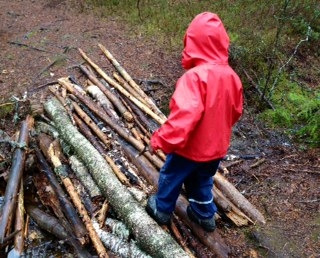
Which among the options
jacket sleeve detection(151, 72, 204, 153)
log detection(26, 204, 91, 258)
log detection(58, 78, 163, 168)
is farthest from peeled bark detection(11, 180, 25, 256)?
jacket sleeve detection(151, 72, 204, 153)

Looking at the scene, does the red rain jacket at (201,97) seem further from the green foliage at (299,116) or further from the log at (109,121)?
the green foliage at (299,116)

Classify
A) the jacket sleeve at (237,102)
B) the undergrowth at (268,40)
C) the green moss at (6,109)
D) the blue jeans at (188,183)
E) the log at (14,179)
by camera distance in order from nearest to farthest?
the jacket sleeve at (237,102)
the blue jeans at (188,183)
the log at (14,179)
the green moss at (6,109)
the undergrowth at (268,40)

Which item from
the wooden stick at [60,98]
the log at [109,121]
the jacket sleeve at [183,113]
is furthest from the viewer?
the wooden stick at [60,98]

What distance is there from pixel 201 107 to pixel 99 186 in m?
1.82

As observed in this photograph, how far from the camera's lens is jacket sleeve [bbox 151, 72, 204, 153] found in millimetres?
3148

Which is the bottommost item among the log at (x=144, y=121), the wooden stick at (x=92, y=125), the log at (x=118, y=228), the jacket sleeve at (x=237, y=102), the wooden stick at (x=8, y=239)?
the log at (x=118, y=228)

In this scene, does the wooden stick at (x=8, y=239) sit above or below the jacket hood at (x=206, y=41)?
below

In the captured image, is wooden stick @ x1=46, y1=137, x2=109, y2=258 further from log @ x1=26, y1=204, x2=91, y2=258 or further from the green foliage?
the green foliage

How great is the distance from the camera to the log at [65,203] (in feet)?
13.4

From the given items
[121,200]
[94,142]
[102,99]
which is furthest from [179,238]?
[102,99]

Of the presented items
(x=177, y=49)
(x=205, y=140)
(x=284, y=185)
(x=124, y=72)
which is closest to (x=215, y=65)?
(x=205, y=140)

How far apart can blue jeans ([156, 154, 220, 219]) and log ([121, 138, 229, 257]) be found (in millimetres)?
205

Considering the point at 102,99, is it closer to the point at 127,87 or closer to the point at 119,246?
the point at 127,87

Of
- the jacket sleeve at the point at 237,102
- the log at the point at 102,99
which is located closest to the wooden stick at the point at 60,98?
the log at the point at 102,99
